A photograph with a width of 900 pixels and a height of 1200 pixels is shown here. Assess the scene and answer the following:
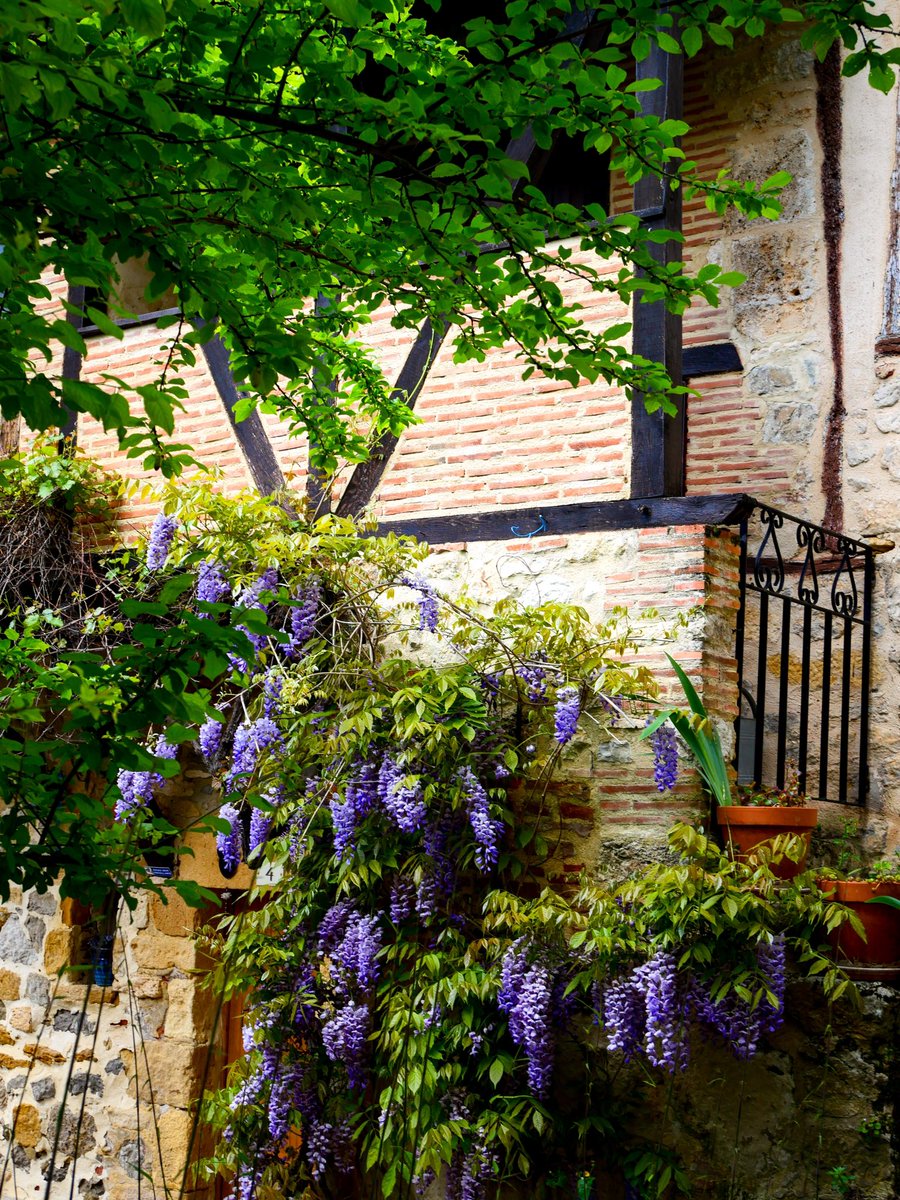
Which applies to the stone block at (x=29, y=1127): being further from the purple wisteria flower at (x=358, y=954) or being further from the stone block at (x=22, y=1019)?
the purple wisteria flower at (x=358, y=954)

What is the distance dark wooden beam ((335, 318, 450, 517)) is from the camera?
4789 millimetres

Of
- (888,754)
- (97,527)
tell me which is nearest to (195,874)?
(97,527)

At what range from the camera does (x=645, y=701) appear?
3.94 m

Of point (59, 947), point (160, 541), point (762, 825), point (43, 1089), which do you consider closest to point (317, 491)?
point (160, 541)

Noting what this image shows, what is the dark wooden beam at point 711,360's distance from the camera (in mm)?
5691

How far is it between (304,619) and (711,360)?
259cm

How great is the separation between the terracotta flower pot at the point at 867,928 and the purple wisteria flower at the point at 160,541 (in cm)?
277

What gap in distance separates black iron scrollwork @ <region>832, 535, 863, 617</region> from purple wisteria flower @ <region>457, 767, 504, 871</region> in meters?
1.78

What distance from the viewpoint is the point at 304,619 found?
436 cm

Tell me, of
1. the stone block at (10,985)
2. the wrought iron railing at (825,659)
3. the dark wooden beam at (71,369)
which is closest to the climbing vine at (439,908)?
the wrought iron railing at (825,659)

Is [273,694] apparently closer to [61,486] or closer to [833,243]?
[61,486]

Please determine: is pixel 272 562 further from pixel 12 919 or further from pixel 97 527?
pixel 12 919

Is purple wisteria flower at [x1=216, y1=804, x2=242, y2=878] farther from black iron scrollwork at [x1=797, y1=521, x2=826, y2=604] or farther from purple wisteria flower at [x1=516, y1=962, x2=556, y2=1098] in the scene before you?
black iron scrollwork at [x1=797, y1=521, x2=826, y2=604]

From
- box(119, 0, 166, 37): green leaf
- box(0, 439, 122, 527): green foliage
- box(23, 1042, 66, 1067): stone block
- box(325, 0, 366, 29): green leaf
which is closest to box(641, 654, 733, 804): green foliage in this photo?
box(325, 0, 366, 29): green leaf
